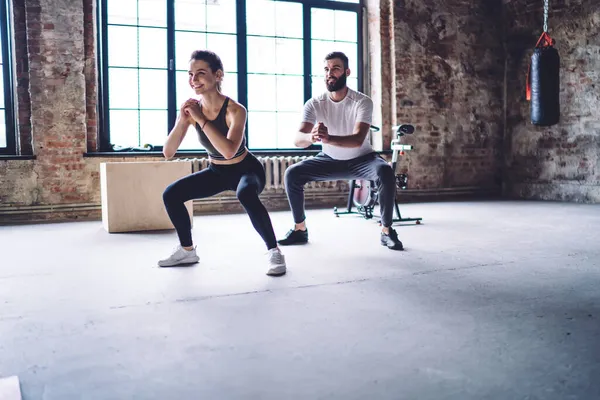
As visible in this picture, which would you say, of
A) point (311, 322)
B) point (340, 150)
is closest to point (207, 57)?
point (340, 150)

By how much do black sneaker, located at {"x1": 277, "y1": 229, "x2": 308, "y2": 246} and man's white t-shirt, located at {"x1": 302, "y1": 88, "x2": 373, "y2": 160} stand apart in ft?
2.07

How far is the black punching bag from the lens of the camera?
20.8 feet

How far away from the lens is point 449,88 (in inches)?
310

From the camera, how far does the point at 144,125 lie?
6520mm

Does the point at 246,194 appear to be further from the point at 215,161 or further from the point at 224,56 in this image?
the point at 224,56

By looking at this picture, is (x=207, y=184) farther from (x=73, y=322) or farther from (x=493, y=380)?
(x=493, y=380)

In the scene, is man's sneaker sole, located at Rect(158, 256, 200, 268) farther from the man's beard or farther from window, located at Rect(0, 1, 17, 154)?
window, located at Rect(0, 1, 17, 154)

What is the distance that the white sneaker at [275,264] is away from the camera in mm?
2873

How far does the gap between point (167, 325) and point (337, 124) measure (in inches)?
99.1

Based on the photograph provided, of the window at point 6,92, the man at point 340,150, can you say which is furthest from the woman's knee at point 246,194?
the window at point 6,92

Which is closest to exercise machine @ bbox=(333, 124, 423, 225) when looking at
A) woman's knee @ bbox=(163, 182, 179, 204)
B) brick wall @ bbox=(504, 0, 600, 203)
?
woman's knee @ bbox=(163, 182, 179, 204)

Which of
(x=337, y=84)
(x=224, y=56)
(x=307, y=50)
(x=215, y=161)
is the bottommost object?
(x=215, y=161)

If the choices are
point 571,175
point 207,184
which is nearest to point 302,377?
point 207,184

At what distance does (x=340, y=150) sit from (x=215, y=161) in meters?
1.23
